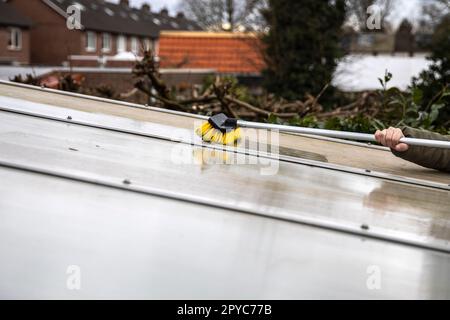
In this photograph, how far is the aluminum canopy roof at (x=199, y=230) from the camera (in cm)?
197

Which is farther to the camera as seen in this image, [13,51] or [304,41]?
[13,51]

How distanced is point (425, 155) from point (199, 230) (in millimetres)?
1921

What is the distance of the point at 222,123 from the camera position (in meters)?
3.72

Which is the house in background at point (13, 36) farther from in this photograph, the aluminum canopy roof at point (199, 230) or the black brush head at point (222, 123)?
the aluminum canopy roof at point (199, 230)

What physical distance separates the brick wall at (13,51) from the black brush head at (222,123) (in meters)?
33.8

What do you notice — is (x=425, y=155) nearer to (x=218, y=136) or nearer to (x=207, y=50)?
(x=218, y=136)

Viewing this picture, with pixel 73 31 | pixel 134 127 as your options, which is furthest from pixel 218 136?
pixel 73 31

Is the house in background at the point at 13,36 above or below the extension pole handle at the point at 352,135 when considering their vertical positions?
above

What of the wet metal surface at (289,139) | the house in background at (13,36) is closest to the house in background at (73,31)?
the house in background at (13,36)

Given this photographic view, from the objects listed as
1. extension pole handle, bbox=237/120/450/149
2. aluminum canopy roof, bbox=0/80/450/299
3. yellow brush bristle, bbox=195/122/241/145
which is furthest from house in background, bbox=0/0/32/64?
aluminum canopy roof, bbox=0/80/450/299

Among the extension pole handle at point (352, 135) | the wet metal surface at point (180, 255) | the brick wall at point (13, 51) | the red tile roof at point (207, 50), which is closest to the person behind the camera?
the wet metal surface at point (180, 255)

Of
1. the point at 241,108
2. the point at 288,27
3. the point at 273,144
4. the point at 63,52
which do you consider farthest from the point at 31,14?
the point at 273,144

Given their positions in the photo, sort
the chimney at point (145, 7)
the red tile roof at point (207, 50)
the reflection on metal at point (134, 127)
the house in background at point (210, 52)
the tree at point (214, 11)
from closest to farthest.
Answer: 1. the reflection on metal at point (134, 127)
2. the house in background at point (210, 52)
3. the red tile roof at point (207, 50)
4. the tree at point (214, 11)
5. the chimney at point (145, 7)

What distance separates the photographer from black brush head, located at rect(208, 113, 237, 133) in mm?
3691
